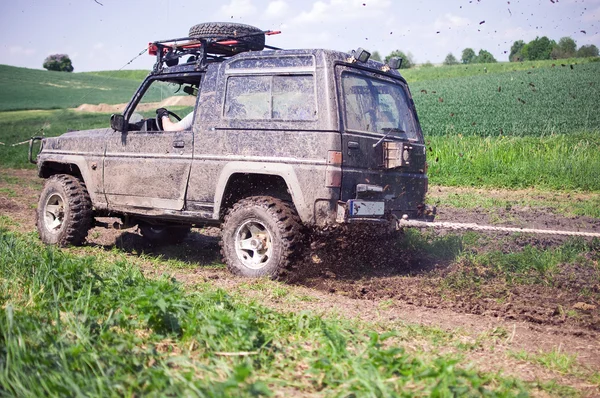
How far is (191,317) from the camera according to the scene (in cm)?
373

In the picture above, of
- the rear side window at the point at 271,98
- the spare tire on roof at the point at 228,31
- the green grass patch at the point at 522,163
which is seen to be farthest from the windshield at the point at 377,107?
the green grass patch at the point at 522,163

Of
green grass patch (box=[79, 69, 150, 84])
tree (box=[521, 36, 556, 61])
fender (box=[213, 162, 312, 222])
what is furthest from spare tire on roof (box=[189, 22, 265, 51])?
green grass patch (box=[79, 69, 150, 84])

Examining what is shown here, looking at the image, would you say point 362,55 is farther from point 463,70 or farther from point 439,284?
point 463,70

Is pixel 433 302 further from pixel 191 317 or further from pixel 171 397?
pixel 171 397

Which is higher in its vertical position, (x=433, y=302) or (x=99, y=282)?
(x=99, y=282)

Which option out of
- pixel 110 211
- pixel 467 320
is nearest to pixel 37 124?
pixel 110 211

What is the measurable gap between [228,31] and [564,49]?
64.0m

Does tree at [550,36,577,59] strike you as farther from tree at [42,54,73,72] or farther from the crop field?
tree at [42,54,73,72]

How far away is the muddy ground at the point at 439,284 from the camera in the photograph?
15.7 feet

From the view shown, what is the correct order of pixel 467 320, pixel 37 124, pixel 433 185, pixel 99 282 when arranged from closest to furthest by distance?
pixel 99 282 → pixel 467 320 → pixel 433 185 → pixel 37 124

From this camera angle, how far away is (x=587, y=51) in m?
54.8

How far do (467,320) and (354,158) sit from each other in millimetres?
1892

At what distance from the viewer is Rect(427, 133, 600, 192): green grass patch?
1448cm

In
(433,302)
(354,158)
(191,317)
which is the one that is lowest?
(433,302)
